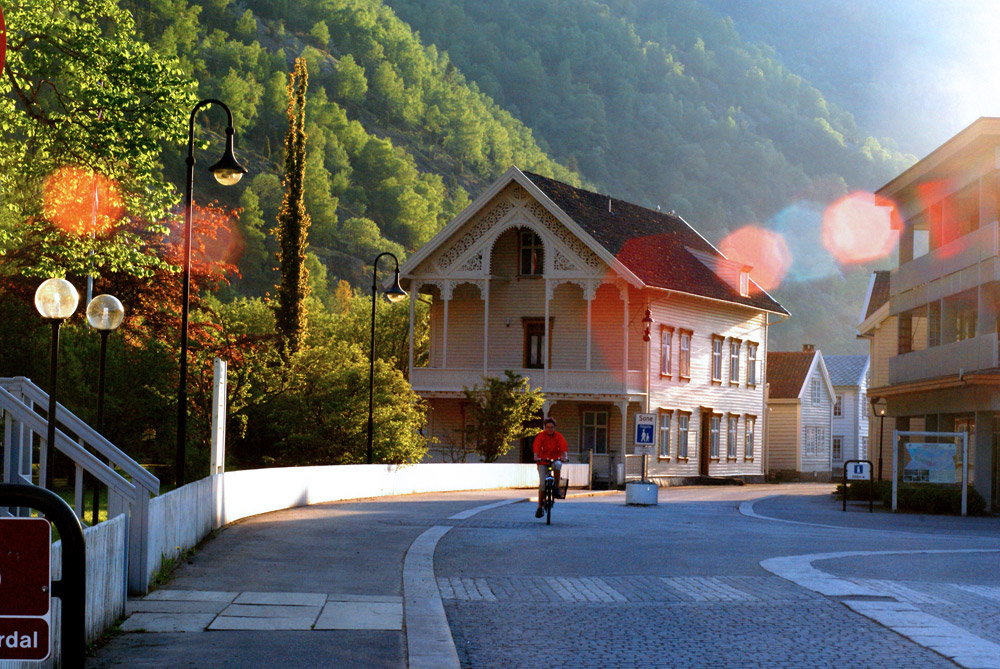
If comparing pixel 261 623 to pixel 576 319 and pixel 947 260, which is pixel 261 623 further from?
pixel 576 319

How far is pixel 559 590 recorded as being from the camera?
485 inches

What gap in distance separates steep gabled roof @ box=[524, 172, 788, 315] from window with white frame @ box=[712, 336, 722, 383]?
184 centimetres

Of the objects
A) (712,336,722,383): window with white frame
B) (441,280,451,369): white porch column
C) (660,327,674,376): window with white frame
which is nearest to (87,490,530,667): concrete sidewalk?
(441,280,451,369): white porch column

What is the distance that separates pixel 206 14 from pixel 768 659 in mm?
176191

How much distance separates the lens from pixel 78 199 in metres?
24.9

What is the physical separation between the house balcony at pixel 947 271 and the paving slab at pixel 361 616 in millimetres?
25259

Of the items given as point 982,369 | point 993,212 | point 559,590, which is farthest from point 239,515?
point 993,212

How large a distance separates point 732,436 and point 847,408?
96.0 feet

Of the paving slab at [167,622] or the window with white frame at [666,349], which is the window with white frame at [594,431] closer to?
the window with white frame at [666,349]

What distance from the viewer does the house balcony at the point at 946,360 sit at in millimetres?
31781

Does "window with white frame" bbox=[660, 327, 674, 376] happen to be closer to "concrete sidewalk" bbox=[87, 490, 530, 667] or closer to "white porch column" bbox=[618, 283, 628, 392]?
"white porch column" bbox=[618, 283, 628, 392]

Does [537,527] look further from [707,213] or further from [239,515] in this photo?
[707,213]

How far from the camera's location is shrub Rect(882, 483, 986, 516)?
100ft

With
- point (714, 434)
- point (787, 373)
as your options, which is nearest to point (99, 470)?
point (714, 434)
